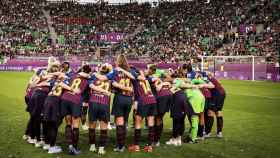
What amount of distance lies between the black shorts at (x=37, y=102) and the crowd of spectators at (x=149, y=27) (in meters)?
33.3

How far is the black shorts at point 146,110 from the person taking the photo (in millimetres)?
10438

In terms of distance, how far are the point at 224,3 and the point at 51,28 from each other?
84.3 feet

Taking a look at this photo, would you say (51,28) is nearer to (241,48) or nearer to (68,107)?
(241,48)

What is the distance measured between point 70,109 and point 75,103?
8.6 inches

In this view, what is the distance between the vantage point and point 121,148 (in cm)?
1027

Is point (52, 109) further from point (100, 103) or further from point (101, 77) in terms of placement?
point (101, 77)

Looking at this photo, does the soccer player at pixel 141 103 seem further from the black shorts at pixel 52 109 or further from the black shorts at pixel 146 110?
the black shorts at pixel 52 109

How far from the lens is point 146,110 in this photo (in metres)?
10.5

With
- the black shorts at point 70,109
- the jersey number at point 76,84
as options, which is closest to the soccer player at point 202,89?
the jersey number at point 76,84

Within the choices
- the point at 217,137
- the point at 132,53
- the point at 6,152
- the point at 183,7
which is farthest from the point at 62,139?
the point at 183,7

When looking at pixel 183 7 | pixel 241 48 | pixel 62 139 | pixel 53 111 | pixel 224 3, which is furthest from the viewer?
pixel 183 7

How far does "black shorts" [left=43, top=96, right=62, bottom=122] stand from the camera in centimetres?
997

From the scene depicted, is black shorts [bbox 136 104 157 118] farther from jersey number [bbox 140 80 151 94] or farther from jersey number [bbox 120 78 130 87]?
jersey number [bbox 120 78 130 87]

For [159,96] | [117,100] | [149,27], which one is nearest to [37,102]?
[117,100]
